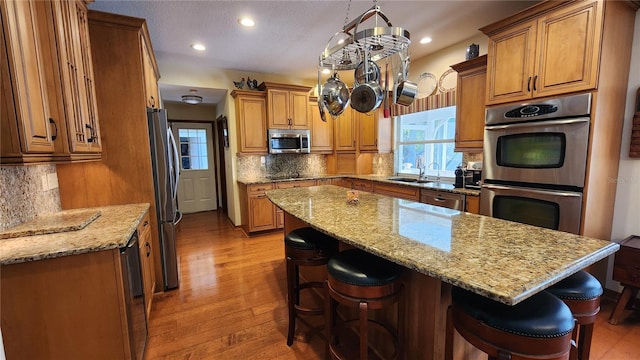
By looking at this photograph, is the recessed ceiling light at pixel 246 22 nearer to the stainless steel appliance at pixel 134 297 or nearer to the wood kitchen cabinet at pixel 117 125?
the wood kitchen cabinet at pixel 117 125

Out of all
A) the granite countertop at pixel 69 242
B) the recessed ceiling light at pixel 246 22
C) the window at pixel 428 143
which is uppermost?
the recessed ceiling light at pixel 246 22

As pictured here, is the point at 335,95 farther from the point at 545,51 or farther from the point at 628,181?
the point at 628,181

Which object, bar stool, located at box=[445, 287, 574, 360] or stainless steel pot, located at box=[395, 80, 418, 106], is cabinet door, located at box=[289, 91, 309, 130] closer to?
stainless steel pot, located at box=[395, 80, 418, 106]

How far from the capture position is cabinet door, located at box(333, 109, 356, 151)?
4.82m

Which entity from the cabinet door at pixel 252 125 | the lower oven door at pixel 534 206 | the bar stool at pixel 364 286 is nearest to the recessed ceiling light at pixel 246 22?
the cabinet door at pixel 252 125

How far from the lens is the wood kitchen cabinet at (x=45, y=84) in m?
1.16

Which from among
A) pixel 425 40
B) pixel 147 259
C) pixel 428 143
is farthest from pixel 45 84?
pixel 428 143

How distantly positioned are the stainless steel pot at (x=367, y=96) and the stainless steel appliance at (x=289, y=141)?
2.75m

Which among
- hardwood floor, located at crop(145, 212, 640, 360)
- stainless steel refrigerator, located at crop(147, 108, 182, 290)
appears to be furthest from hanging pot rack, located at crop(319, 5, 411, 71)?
hardwood floor, located at crop(145, 212, 640, 360)

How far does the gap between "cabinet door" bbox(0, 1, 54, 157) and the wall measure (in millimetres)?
3954

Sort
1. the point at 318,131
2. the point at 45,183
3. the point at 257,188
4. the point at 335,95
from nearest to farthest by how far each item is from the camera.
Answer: the point at 45,183 → the point at 335,95 → the point at 257,188 → the point at 318,131

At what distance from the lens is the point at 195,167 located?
599cm

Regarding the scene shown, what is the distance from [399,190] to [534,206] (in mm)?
1549

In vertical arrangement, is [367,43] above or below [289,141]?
above
